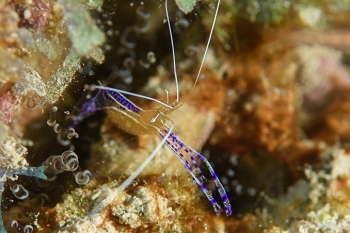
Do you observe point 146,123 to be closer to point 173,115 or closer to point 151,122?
point 151,122

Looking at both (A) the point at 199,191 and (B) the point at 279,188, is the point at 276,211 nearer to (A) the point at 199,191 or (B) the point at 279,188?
(B) the point at 279,188

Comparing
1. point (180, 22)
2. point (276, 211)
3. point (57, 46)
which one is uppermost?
point (57, 46)

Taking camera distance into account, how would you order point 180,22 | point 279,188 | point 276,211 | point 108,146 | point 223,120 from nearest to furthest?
point 108,146, point 276,211, point 180,22, point 279,188, point 223,120

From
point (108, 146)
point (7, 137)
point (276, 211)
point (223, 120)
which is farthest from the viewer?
point (223, 120)

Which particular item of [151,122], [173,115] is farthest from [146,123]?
[173,115]

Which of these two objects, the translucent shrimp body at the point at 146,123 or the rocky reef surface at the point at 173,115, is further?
the translucent shrimp body at the point at 146,123

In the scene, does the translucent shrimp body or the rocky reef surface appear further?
the translucent shrimp body

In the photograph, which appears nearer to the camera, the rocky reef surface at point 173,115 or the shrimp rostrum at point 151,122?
the rocky reef surface at point 173,115

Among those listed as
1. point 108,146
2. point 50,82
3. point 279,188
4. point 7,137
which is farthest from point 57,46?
point 279,188
